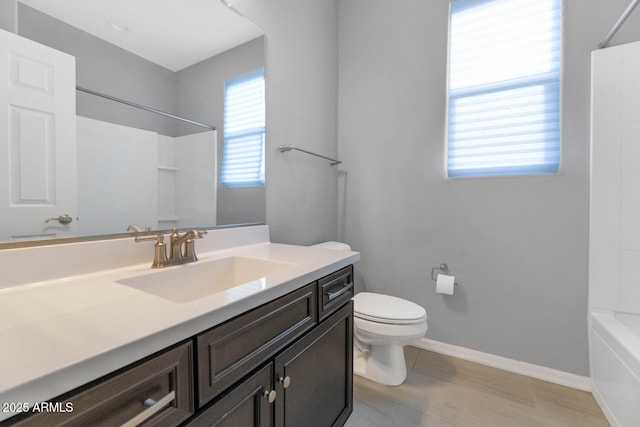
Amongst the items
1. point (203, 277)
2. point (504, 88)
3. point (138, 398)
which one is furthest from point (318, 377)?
point (504, 88)

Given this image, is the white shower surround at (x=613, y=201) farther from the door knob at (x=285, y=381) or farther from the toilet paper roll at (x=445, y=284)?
the door knob at (x=285, y=381)

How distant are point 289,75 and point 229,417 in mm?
1739

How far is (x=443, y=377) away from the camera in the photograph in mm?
1706

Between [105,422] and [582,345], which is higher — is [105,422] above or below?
above

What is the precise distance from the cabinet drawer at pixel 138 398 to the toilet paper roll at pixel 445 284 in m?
1.69

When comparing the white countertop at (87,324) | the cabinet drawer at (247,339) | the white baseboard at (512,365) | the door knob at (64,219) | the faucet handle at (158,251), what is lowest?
the white baseboard at (512,365)

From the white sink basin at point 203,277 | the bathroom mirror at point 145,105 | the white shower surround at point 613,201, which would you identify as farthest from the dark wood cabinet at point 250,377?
the white shower surround at point 613,201

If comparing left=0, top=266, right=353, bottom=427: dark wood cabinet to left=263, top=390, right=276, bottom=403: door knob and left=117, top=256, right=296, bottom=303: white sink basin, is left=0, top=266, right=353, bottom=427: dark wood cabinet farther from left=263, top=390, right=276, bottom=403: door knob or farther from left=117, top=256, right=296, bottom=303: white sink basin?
left=117, top=256, right=296, bottom=303: white sink basin

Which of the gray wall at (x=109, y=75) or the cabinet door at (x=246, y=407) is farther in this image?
the gray wall at (x=109, y=75)

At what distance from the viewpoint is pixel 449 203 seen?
6.33 feet

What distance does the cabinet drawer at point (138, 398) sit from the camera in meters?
0.38

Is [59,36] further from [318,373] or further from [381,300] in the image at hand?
[381,300]

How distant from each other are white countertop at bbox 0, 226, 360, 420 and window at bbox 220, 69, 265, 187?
0.69m

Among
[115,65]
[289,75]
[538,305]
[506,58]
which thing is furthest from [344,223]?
[115,65]
